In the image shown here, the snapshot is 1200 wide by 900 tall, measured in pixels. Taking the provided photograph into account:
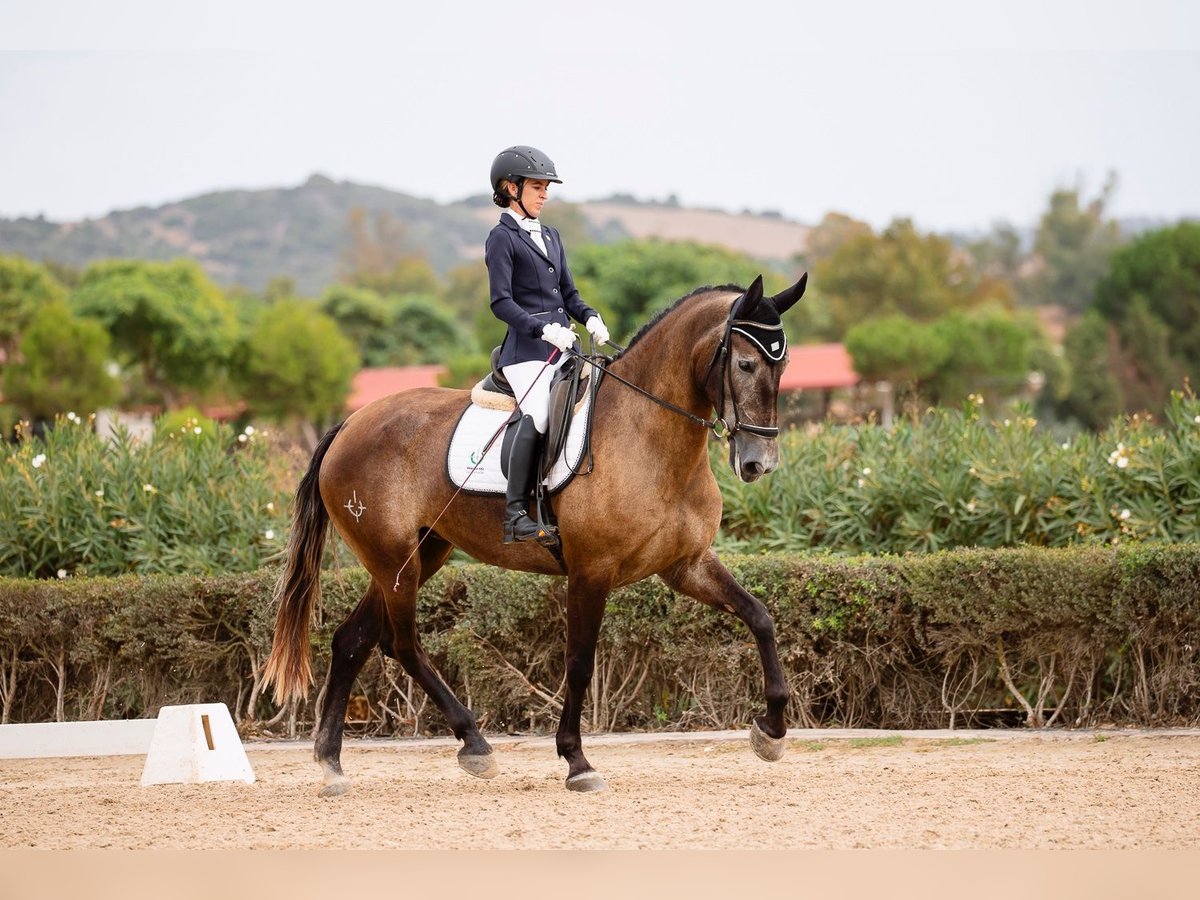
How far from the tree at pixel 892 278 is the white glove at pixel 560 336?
88.8 metres

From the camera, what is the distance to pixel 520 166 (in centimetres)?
739

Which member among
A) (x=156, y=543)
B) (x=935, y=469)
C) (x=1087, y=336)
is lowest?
(x=156, y=543)

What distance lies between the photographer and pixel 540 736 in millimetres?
9594

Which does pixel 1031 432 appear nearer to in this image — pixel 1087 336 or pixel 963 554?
pixel 963 554

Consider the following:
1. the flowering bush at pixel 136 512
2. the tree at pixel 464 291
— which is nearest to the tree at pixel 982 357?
the flowering bush at pixel 136 512

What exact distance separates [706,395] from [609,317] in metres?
65.1

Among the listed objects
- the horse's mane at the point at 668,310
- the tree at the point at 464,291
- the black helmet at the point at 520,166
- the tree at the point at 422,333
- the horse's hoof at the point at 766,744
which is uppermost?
the tree at the point at 464,291

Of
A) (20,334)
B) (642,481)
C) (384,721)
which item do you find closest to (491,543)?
(642,481)

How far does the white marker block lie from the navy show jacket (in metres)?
2.77

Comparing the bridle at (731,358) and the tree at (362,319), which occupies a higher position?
the tree at (362,319)

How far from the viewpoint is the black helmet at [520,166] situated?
7391mm

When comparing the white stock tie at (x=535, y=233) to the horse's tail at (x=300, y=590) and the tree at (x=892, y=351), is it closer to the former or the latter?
the horse's tail at (x=300, y=590)

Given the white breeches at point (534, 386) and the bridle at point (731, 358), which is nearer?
the bridle at point (731, 358)

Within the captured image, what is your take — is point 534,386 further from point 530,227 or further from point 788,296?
point 788,296
